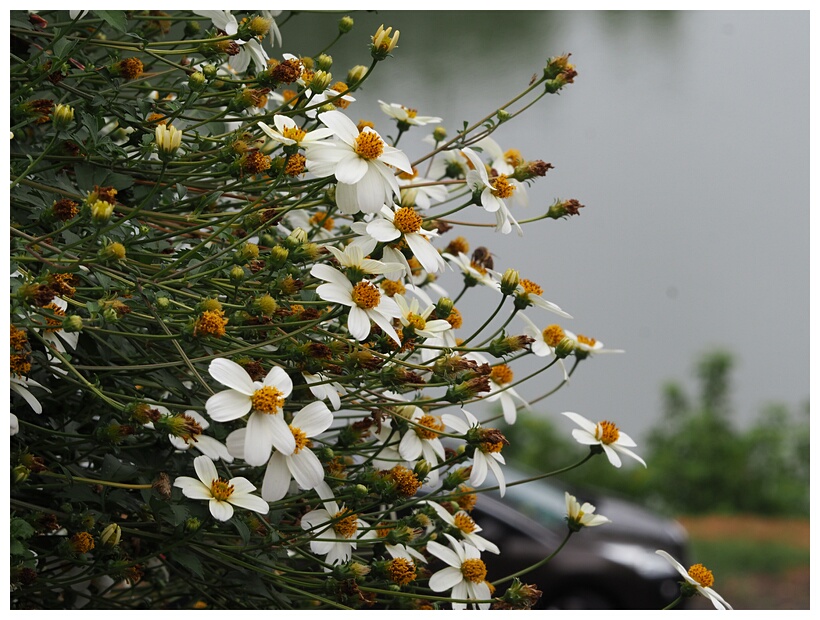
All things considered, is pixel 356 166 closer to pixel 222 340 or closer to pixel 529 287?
pixel 222 340

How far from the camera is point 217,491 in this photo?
907 millimetres

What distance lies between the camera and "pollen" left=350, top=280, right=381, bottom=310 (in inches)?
34.6

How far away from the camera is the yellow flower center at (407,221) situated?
3.00ft

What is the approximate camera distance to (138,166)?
102 cm

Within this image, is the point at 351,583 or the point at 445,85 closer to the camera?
the point at 351,583

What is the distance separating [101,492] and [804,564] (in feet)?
18.4

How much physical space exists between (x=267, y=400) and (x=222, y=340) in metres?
0.18

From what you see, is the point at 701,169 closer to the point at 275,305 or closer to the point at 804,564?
the point at 804,564

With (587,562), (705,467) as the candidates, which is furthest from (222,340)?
(705,467)

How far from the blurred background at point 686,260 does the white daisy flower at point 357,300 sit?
4527mm

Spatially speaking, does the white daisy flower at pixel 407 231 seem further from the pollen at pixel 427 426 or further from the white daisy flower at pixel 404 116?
the white daisy flower at pixel 404 116

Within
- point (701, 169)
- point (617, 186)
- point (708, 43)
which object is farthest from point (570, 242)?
point (708, 43)

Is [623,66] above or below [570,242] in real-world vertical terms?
above

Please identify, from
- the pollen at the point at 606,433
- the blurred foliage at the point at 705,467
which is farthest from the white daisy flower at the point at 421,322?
the blurred foliage at the point at 705,467
